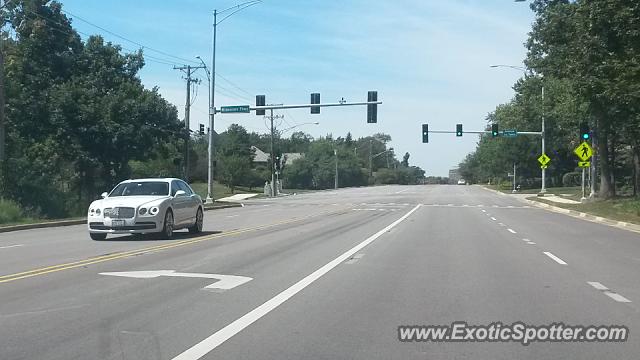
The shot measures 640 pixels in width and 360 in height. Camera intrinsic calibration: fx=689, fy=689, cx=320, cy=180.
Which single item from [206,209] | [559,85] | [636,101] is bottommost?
[206,209]

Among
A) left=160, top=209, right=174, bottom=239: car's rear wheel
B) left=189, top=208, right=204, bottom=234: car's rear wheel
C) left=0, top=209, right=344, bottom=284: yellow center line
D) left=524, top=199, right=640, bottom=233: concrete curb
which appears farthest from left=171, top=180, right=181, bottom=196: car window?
left=524, top=199, right=640, bottom=233: concrete curb

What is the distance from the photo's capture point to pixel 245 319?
830 centimetres

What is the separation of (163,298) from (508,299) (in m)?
4.86

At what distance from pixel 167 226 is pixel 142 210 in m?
0.99

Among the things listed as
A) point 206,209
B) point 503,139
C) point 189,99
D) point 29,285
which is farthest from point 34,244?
point 503,139

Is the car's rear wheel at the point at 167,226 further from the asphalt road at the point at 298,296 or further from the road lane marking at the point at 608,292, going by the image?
the road lane marking at the point at 608,292

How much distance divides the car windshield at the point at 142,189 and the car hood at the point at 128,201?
19.2 inches

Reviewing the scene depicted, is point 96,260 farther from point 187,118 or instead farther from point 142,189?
point 187,118

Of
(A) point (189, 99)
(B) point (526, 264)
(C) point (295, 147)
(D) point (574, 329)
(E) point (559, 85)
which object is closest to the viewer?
(D) point (574, 329)

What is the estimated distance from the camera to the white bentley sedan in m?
18.4

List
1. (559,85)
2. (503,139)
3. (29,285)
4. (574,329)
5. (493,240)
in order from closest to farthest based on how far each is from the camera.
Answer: (574,329), (29,285), (493,240), (559,85), (503,139)

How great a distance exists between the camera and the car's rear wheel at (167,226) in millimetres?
18938

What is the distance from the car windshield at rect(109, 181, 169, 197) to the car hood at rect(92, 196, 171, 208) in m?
0.49

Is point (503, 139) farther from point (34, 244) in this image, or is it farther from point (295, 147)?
point (295, 147)
